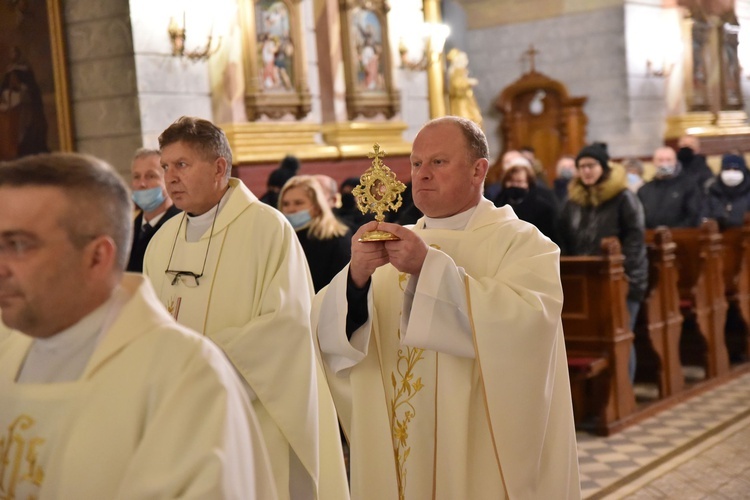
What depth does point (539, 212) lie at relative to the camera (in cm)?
758

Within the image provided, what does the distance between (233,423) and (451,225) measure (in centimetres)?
172

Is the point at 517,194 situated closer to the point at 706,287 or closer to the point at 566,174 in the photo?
the point at 706,287

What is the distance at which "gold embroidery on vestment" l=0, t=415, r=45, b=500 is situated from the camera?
1.97 meters

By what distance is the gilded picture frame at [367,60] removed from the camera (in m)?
10.7

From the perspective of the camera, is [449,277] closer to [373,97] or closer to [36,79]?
[36,79]

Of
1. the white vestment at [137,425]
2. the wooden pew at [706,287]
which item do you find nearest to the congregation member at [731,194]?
the wooden pew at [706,287]

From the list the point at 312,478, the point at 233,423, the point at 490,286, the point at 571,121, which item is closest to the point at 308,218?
the point at 312,478

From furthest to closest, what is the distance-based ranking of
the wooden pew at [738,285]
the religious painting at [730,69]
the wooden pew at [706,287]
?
the religious painting at [730,69] → the wooden pew at [738,285] → the wooden pew at [706,287]

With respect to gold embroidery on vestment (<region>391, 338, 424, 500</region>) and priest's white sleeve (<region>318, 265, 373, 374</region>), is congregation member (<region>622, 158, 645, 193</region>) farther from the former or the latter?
priest's white sleeve (<region>318, 265, 373, 374</region>)

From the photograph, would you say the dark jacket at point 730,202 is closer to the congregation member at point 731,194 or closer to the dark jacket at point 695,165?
the congregation member at point 731,194

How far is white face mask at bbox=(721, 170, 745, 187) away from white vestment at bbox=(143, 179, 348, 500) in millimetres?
7668

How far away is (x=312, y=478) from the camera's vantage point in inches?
153

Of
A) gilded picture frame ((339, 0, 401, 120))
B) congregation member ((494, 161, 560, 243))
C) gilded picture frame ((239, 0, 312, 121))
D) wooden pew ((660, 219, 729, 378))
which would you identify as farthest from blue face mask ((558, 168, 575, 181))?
congregation member ((494, 161, 560, 243))

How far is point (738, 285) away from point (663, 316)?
1647mm
